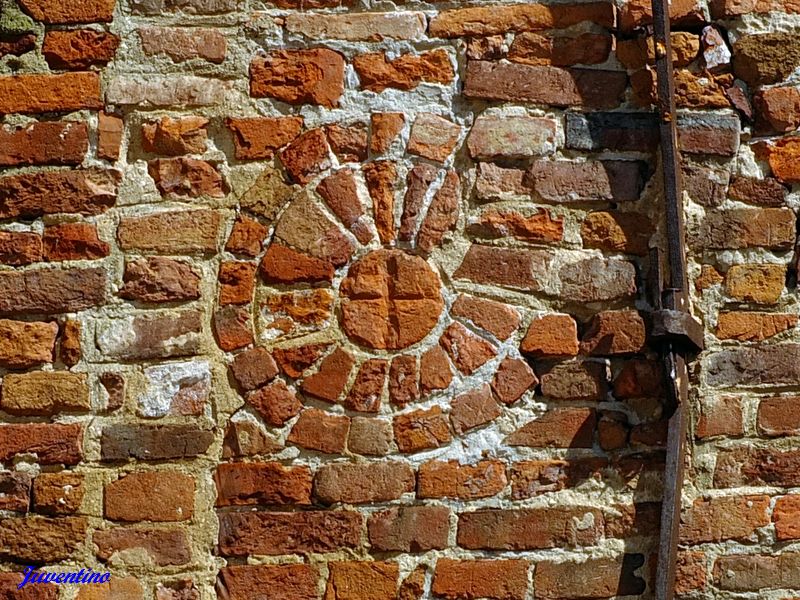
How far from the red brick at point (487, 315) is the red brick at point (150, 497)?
63 cm

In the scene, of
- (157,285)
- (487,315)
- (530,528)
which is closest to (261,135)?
(157,285)

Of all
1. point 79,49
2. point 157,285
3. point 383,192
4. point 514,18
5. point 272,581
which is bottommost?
point 272,581

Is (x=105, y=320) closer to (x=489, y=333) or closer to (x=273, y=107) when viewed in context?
(x=273, y=107)

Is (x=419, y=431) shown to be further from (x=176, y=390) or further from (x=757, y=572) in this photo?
(x=757, y=572)

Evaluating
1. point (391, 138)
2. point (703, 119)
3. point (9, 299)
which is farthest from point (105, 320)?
point (703, 119)

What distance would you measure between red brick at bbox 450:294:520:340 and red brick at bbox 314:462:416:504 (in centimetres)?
32

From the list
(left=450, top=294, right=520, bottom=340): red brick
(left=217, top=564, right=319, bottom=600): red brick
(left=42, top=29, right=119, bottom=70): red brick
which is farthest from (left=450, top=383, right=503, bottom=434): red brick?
(left=42, top=29, right=119, bottom=70): red brick

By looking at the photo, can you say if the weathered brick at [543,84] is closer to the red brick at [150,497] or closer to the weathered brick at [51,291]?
the weathered brick at [51,291]

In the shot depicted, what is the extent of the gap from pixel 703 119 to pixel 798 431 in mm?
655

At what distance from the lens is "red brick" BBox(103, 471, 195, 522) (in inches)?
71.7

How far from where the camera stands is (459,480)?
6.02ft

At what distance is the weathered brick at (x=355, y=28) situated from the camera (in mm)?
1919

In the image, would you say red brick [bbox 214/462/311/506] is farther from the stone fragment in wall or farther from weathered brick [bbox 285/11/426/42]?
weathered brick [bbox 285/11/426/42]

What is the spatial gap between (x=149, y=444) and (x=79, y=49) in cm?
81
